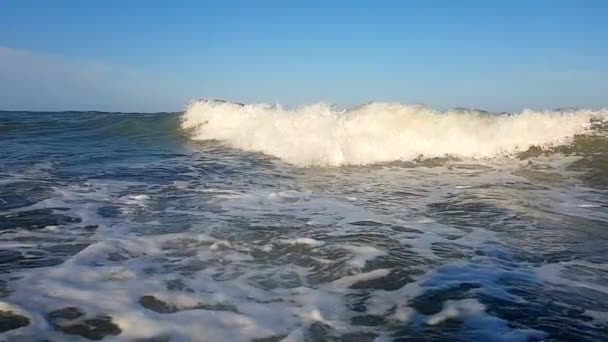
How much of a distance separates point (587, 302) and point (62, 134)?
13.9m

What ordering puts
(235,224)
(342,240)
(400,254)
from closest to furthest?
(400,254)
(342,240)
(235,224)

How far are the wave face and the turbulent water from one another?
Answer: 21 cm

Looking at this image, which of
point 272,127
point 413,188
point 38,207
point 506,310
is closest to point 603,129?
point 413,188

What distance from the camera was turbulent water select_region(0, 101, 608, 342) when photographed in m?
2.71

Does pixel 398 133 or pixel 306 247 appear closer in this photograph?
pixel 306 247

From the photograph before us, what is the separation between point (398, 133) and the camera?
11.4 metres

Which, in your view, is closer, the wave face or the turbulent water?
the turbulent water

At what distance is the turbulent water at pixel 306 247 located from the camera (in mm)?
2709

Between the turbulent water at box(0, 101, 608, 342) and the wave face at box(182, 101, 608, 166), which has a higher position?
the wave face at box(182, 101, 608, 166)

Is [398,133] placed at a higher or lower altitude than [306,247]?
higher

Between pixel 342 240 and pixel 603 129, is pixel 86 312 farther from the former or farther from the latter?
pixel 603 129

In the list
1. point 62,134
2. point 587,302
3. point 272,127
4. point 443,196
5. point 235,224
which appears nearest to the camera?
point 587,302

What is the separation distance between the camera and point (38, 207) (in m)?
5.25

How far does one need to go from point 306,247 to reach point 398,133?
25.5 feet
